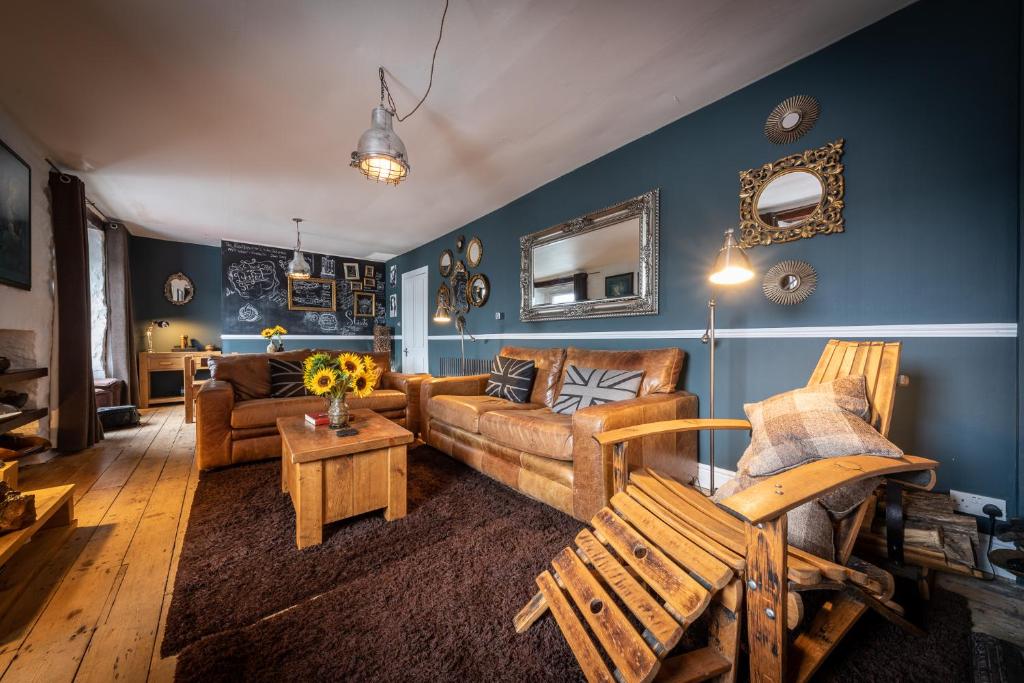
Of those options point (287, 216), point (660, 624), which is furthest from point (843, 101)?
point (287, 216)

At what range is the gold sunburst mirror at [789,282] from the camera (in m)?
1.96

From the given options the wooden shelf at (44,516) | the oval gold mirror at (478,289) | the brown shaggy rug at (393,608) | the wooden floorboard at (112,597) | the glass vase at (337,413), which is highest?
the oval gold mirror at (478,289)

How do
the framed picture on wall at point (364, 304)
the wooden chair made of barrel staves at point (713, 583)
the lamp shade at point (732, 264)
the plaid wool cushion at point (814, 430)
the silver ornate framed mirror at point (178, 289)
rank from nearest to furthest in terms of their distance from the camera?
the wooden chair made of barrel staves at point (713, 583)
the plaid wool cushion at point (814, 430)
the lamp shade at point (732, 264)
the silver ornate framed mirror at point (178, 289)
the framed picture on wall at point (364, 304)

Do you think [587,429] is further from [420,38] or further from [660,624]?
[420,38]

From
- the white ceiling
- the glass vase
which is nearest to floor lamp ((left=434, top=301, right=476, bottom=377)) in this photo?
the white ceiling

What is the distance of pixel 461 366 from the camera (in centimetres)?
478

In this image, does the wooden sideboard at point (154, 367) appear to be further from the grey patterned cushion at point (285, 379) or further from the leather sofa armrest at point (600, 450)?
the leather sofa armrest at point (600, 450)

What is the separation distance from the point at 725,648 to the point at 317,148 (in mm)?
3638

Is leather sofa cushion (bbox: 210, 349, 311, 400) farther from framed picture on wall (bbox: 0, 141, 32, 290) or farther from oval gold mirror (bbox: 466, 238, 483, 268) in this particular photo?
oval gold mirror (bbox: 466, 238, 483, 268)

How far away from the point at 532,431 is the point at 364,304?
5.60 metres

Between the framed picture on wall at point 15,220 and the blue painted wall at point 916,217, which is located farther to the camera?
the framed picture on wall at point 15,220

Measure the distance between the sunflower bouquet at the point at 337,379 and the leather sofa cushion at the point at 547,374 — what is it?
1.38 meters

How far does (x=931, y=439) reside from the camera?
164 cm

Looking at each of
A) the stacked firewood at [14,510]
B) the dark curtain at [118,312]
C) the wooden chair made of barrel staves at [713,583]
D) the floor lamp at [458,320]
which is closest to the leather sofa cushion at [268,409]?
the stacked firewood at [14,510]
